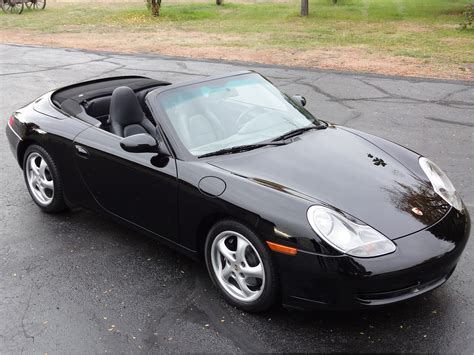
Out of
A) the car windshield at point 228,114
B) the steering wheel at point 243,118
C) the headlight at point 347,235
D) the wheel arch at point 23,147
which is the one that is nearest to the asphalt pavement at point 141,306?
the wheel arch at point 23,147

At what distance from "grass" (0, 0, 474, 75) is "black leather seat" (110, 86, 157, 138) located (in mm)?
9986

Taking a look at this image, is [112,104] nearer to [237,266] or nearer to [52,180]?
[52,180]

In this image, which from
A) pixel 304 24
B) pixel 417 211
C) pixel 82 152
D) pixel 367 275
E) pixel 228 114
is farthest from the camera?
pixel 304 24

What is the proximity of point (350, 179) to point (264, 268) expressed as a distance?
0.86 metres

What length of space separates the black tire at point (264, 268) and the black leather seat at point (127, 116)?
1.44m

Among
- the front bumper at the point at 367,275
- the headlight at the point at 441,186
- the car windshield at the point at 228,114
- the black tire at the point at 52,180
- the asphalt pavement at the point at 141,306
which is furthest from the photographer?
the black tire at the point at 52,180

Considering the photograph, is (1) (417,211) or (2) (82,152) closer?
(1) (417,211)

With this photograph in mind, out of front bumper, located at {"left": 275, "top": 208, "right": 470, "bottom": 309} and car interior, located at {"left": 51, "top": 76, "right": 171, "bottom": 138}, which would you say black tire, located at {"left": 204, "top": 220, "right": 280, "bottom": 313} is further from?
car interior, located at {"left": 51, "top": 76, "right": 171, "bottom": 138}

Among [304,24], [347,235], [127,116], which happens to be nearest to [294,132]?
[347,235]

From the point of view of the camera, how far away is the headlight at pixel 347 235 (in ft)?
10.1

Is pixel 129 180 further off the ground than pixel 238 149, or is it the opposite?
pixel 238 149

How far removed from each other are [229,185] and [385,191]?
1.01 meters

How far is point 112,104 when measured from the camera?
15.4ft

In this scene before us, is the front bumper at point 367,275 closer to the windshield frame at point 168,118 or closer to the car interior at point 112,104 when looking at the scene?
the windshield frame at point 168,118
